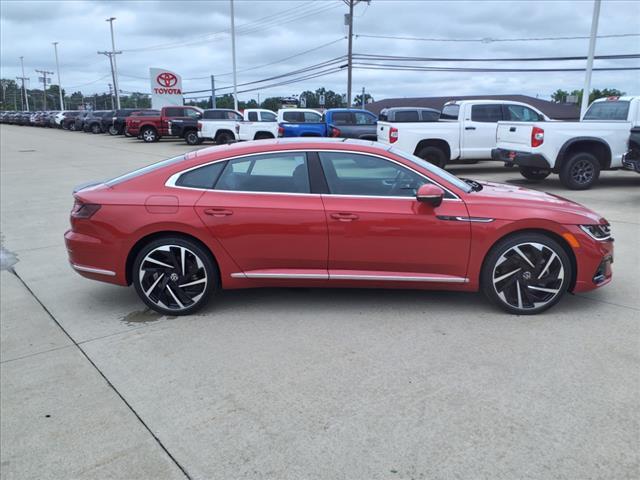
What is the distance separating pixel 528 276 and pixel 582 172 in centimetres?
797

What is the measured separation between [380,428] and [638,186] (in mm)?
11604

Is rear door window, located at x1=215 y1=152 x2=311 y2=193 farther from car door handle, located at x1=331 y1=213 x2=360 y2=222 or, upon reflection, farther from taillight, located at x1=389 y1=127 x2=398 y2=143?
taillight, located at x1=389 y1=127 x2=398 y2=143

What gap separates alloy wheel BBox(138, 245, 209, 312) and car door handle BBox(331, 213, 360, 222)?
119 centimetres

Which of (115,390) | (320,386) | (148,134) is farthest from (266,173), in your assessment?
(148,134)

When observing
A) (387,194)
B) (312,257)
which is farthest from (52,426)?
(387,194)

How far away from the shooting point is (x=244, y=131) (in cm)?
2389

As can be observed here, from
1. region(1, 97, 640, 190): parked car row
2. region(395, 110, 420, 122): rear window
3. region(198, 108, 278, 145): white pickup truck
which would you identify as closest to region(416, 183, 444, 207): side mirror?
region(1, 97, 640, 190): parked car row

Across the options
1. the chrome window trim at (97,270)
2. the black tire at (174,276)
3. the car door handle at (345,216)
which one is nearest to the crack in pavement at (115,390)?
the chrome window trim at (97,270)

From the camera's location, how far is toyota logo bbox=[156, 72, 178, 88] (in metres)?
40.2

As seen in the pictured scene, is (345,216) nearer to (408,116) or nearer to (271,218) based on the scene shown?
(271,218)

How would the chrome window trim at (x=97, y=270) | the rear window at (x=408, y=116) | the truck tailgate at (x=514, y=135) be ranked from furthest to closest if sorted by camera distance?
1. the rear window at (x=408, y=116)
2. the truck tailgate at (x=514, y=135)
3. the chrome window trim at (x=97, y=270)

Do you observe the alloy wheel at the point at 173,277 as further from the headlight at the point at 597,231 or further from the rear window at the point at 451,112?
the rear window at the point at 451,112

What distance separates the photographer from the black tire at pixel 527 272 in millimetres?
4328

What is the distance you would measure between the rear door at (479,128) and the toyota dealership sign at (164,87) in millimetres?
31617
